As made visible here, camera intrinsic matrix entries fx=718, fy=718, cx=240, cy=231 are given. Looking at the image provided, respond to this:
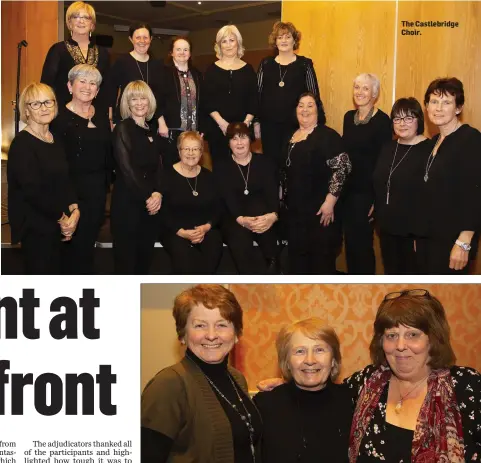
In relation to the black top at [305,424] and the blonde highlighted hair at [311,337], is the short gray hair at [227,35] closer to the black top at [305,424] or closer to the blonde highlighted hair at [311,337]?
the blonde highlighted hair at [311,337]

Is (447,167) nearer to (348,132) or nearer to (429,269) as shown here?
(429,269)

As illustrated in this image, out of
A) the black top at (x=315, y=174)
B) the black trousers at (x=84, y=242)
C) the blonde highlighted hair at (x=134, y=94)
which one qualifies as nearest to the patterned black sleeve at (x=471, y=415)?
the black top at (x=315, y=174)

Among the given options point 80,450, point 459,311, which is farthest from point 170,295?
point 459,311

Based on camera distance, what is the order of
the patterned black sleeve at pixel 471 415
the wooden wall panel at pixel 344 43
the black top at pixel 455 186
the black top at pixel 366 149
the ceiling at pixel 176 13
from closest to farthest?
the patterned black sleeve at pixel 471 415
the black top at pixel 455 186
the black top at pixel 366 149
the ceiling at pixel 176 13
the wooden wall panel at pixel 344 43

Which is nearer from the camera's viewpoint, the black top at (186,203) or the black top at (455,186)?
the black top at (455,186)

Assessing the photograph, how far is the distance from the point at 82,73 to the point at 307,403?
1358 mm

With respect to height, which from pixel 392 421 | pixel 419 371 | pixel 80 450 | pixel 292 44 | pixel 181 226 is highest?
pixel 292 44

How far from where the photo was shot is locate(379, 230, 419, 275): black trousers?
7.53 feet

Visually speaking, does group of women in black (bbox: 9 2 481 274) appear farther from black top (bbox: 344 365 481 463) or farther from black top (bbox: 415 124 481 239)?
black top (bbox: 344 365 481 463)

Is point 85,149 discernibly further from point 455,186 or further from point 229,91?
point 455,186

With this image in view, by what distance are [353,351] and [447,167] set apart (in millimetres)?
659

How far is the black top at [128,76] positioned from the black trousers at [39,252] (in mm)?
534

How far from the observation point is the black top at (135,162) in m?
2.39

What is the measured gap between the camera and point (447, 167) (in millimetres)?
2145
